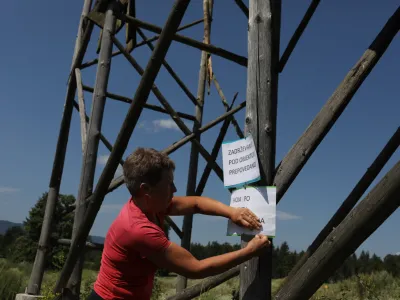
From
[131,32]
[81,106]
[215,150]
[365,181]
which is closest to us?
[365,181]

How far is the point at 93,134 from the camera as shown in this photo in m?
4.71

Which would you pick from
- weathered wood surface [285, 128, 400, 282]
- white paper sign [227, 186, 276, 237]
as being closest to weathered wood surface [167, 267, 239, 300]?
weathered wood surface [285, 128, 400, 282]

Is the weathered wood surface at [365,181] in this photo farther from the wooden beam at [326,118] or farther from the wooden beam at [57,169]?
the wooden beam at [57,169]

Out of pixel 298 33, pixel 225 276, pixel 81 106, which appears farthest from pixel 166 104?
pixel 298 33

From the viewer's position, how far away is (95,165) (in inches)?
189

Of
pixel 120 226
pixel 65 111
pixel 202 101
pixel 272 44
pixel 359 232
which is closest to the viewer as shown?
pixel 359 232

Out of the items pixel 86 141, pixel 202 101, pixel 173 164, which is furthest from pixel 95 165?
pixel 173 164

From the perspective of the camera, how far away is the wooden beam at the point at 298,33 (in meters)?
2.94

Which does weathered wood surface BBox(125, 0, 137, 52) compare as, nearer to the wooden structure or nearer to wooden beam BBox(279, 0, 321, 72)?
the wooden structure

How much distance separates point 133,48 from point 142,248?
12.7 ft

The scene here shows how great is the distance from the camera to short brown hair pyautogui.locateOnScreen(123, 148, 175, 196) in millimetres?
2350

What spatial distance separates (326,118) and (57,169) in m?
3.99

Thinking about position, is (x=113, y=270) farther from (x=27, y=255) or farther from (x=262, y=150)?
(x=27, y=255)

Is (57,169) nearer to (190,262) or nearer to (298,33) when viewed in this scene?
(298,33)
